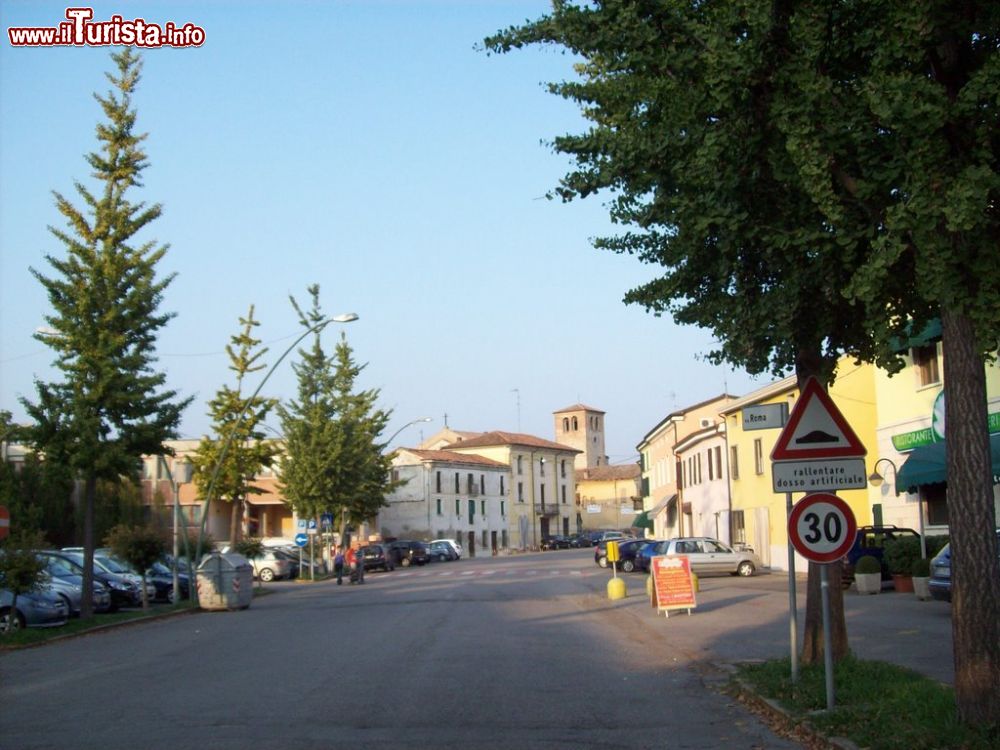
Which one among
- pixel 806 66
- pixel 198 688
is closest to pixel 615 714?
pixel 198 688

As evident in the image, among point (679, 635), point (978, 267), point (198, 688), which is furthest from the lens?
point (679, 635)

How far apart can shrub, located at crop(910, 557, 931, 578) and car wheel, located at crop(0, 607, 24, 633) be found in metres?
18.6

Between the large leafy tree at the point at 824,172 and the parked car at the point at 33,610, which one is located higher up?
the large leafy tree at the point at 824,172

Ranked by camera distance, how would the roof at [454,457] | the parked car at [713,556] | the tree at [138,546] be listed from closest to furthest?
the tree at [138,546], the parked car at [713,556], the roof at [454,457]

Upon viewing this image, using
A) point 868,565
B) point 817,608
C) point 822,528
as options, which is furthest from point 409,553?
point 822,528

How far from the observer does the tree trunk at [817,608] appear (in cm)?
1121

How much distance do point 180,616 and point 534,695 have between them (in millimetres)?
18127

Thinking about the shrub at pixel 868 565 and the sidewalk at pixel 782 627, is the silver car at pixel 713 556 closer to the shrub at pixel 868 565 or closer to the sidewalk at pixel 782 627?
the sidewalk at pixel 782 627

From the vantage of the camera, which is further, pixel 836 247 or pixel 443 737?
pixel 443 737

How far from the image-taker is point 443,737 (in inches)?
368

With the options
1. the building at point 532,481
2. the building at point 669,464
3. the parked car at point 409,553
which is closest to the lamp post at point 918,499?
the building at point 669,464

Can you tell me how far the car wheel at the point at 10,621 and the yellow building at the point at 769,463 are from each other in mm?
21286

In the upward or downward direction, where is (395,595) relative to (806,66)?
downward

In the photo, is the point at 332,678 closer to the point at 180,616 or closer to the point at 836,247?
the point at 836,247
